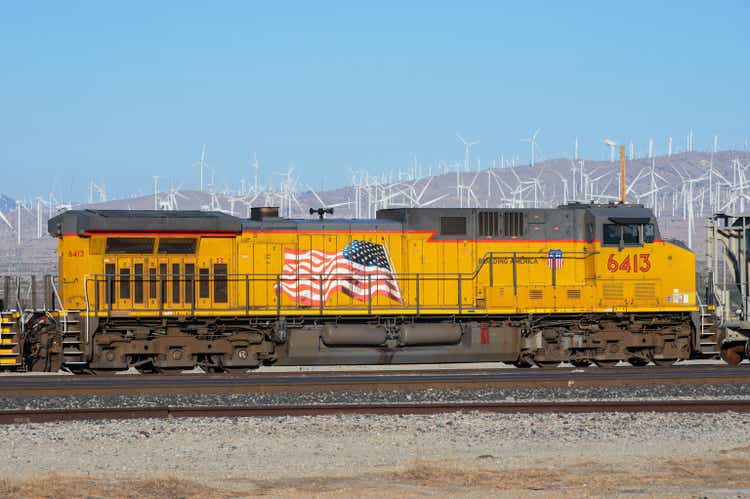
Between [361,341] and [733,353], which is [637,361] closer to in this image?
[733,353]

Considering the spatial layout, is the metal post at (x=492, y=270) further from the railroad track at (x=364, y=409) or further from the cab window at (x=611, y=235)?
the railroad track at (x=364, y=409)

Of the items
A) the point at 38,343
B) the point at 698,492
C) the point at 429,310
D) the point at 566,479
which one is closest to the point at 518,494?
the point at 566,479

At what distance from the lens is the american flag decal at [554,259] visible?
20.9m

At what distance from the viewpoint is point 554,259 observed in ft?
68.6

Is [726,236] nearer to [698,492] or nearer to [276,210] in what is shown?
[276,210]

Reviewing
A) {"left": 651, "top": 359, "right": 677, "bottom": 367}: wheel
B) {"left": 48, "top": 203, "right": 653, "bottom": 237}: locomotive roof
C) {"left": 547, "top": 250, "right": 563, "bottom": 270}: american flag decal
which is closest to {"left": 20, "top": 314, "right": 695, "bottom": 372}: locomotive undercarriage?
{"left": 651, "top": 359, "right": 677, "bottom": 367}: wheel

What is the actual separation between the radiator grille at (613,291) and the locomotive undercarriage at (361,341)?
1.27 feet

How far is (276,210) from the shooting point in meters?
20.9

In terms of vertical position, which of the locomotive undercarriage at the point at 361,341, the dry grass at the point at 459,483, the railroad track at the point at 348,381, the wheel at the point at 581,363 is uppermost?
the locomotive undercarriage at the point at 361,341

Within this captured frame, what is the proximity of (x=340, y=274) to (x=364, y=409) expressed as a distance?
6.94 m

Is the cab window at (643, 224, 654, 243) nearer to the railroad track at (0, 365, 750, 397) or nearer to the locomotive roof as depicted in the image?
the locomotive roof

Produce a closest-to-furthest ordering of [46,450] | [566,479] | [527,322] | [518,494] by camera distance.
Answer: [518,494]
[566,479]
[46,450]
[527,322]

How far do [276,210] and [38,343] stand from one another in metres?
5.21

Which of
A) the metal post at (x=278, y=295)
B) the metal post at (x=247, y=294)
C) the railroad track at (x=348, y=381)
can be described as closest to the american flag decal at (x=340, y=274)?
the metal post at (x=278, y=295)
